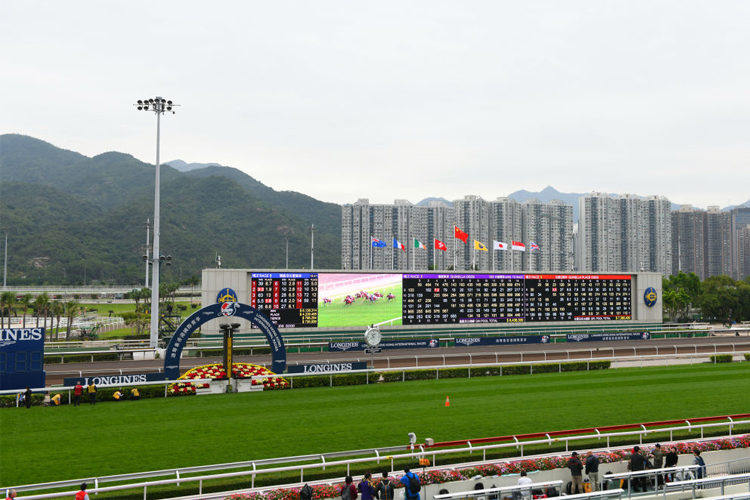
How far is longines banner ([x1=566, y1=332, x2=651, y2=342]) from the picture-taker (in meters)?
40.9

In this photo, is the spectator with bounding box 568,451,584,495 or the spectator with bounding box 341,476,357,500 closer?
the spectator with bounding box 341,476,357,500

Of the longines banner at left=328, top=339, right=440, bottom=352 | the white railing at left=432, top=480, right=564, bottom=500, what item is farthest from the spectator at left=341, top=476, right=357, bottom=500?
the longines banner at left=328, top=339, right=440, bottom=352

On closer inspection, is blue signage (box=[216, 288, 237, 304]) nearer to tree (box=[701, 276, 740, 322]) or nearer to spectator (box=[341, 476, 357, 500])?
spectator (box=[341, 476, 357, 500])

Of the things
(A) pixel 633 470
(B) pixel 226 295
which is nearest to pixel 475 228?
(B) pixel 226 295

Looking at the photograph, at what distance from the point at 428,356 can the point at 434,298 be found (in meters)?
7.54

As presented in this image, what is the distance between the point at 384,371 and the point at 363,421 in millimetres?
8337

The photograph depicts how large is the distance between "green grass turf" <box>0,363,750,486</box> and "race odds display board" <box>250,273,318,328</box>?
12133 millimetres

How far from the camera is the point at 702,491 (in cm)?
1145

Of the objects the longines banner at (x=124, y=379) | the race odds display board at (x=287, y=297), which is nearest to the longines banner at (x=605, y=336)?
the race odds display board at (x=287, y=297)

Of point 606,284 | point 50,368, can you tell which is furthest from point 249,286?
point 606,284

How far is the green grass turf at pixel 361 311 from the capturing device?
120ft

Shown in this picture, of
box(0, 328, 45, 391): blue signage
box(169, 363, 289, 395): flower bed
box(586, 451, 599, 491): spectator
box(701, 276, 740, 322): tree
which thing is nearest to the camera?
box(586, 451, 599, 491): spectator

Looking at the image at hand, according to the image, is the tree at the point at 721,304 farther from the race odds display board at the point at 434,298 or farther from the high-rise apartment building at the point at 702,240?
the high-rise apartment building at the point at 702,240

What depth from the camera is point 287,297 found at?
35938 mm
